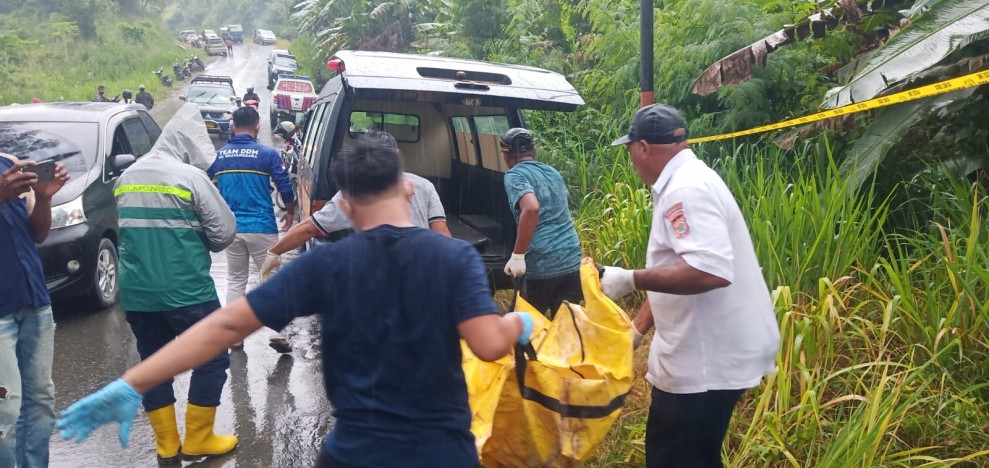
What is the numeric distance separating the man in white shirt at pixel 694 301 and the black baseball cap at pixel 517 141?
1.90 meters

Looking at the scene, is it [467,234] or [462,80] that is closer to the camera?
[462,80]

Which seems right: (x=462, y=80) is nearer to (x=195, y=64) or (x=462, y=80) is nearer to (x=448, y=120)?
(x=448, y=120)

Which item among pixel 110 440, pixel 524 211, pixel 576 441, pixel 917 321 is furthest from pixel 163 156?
pixel 917 321

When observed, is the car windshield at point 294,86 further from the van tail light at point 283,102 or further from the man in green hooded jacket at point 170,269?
the man in green hooded jacket at point 170,269

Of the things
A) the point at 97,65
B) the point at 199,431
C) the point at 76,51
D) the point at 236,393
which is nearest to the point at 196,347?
the point at 199,431

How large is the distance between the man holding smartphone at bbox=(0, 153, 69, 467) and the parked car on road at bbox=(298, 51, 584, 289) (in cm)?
134

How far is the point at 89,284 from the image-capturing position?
21.9ft

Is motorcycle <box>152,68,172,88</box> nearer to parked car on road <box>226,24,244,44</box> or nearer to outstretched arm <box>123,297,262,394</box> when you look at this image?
parked car on road <box>226,24,244,44</box>

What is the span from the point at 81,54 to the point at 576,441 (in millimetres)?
45178

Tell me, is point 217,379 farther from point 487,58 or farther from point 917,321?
point 487,58

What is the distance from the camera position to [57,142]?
7035mm

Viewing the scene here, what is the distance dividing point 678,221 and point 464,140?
4799 millimetres

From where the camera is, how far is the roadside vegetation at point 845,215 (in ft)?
11.3

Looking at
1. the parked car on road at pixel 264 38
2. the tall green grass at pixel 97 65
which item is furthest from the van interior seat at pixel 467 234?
the parked car on road at pixel 264 38
